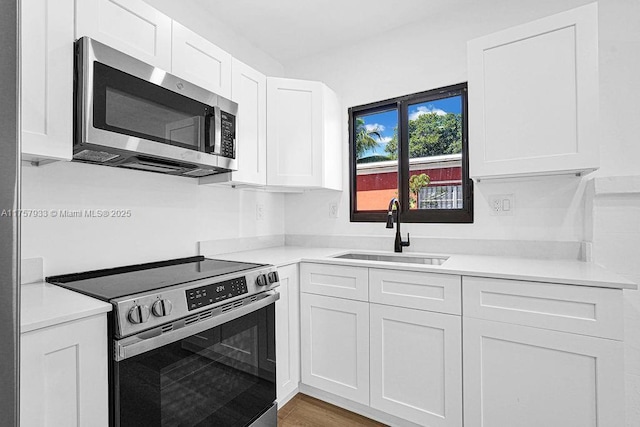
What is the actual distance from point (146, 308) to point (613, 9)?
277 centimetres

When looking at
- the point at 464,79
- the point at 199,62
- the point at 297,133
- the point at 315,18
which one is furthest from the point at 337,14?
the point at 199,62

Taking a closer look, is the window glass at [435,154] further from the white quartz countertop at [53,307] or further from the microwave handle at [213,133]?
the white quartz countertop at [53,307]

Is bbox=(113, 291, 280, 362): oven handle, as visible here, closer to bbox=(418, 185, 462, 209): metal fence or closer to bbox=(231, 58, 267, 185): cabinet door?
bbox=(231, 58, 267, 185): cabinet door

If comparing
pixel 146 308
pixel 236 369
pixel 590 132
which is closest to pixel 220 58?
pixel 146 308

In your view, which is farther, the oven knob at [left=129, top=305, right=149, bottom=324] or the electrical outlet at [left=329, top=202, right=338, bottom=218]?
the electrical outlet at [left=329, top=202, right=338, bottom=218]

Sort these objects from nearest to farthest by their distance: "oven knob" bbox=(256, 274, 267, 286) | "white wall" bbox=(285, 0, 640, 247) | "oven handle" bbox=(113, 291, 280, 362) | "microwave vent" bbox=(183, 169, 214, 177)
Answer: "oven handle" bbox=(113, 291, 280, 362) → "oven knob" bbox=(256, 274, 267, 286) → "white wall" bbox=(285, 0, 640, 247) → "microwave vent" bbox=(183, 169, 214, 177)

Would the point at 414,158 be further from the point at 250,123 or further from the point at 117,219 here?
the point at 117,219

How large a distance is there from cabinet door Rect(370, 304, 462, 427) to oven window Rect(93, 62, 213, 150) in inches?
54.6

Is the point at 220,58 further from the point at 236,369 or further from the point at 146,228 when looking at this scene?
the point at 236,369

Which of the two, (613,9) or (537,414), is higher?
(613,9)

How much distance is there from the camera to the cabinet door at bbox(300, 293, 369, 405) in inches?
73.5

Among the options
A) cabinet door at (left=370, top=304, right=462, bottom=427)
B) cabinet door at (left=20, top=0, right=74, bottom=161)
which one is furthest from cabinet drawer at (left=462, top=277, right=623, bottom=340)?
cabinet door at (left=20, top=0, right=74, bottom=161)

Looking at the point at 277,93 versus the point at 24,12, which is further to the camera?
the point at 277,93

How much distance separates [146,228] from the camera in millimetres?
1836
